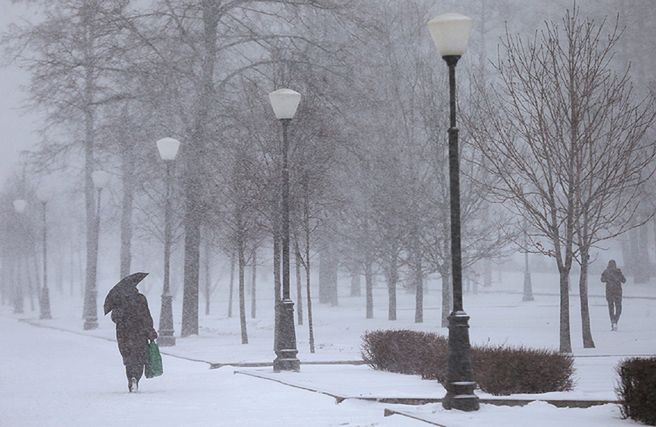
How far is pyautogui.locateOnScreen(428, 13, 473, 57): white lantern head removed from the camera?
12.4m

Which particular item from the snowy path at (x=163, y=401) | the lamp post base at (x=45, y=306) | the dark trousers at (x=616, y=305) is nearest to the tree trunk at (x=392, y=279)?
the dark trousers at (x=616, y=305)

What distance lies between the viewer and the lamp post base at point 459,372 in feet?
37.2

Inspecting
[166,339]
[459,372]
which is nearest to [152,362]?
[459,372]

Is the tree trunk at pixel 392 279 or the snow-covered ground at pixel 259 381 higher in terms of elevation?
the tree trunk at pixel 392 279

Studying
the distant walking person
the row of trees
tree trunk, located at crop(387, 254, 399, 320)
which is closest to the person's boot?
the row of trees

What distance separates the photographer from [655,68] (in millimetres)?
45125

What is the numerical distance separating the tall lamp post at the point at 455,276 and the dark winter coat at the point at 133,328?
17.9 ft

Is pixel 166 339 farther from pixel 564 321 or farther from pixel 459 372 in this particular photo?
pixel 459 372

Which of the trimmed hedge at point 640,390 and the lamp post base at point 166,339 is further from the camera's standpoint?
the lamp post base at point 166,339

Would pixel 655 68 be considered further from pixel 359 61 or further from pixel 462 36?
pixel 462 36

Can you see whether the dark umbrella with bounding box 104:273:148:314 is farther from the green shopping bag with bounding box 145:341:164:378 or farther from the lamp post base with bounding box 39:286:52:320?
the lamp post base with bounding box 39:286:52:320

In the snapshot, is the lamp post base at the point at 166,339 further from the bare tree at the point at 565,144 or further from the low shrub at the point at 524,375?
the low shrub at the point at 524,375

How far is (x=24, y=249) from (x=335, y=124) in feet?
110

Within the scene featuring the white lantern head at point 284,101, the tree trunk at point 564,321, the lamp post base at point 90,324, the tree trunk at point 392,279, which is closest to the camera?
the white lantern head at point 284,101
